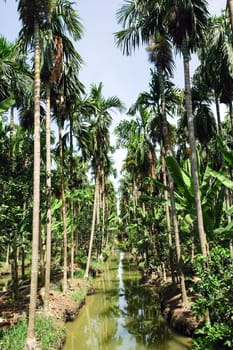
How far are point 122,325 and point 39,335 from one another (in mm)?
5034

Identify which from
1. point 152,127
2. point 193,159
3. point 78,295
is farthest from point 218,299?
point 152,127

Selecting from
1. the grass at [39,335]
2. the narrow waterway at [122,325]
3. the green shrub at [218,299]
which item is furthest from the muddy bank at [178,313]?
the grass at [39,335]

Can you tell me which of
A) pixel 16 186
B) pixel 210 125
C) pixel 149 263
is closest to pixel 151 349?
pixel 16 186

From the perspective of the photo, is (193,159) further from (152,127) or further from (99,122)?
(99,122)

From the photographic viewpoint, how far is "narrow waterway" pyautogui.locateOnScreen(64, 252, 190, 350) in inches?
437

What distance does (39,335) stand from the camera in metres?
9.58

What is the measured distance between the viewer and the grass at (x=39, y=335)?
8.67 metres

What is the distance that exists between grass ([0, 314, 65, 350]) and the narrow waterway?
0.92m

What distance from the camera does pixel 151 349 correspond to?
10.6 m

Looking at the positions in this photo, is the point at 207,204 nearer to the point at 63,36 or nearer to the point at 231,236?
the point at 231,236

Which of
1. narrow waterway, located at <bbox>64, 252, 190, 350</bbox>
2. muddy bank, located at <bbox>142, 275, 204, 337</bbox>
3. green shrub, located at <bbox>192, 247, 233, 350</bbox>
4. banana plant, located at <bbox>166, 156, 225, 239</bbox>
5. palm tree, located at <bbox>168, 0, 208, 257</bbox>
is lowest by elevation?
narrow waterway, located at <bbox>64, 252, 190, 350</bbox>

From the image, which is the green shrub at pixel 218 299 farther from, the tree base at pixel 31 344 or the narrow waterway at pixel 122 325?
the tree base at pixel 31 344

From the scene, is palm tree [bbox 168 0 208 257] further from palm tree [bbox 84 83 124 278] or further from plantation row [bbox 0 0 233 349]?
palm tree [bbox 84 83 124 278]

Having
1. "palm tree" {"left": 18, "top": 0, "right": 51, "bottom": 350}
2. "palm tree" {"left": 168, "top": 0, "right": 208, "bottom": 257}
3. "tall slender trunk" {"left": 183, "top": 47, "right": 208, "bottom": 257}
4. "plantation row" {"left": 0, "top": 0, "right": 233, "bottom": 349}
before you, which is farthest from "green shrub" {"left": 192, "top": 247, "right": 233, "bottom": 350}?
"palm tree" {"left": 18, "top": 0, "right": 51, "bottom": 350}
